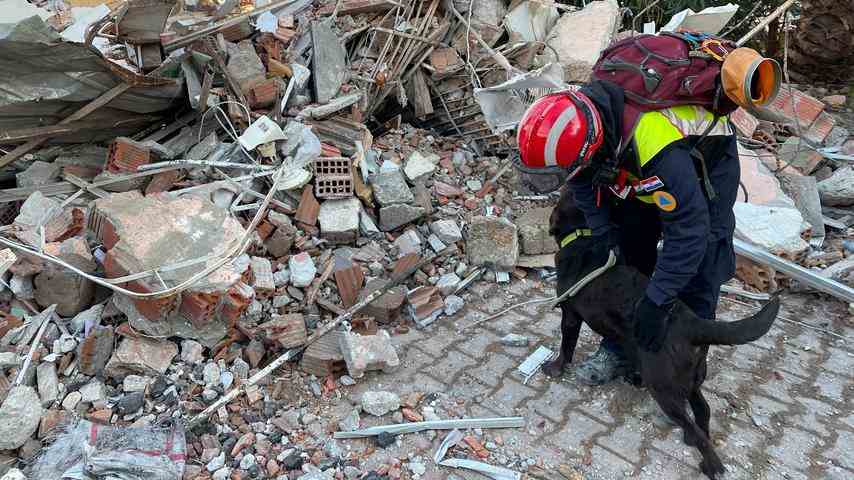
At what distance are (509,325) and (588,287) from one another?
1.21m

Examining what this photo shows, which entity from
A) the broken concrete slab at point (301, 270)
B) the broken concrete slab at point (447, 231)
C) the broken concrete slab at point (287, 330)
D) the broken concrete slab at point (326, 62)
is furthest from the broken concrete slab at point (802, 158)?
the broken concrete slab at point (287, 330)

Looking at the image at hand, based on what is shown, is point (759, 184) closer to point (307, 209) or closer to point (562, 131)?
point (562, 131)

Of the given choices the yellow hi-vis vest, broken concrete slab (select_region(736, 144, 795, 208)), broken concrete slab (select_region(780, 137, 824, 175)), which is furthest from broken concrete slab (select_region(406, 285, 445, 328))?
broken concrete slab (select_region(780, 137, 824, 175))

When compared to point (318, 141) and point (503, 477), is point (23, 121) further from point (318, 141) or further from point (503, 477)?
point (503, 477)

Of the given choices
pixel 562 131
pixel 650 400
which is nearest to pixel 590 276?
pixel 650 400

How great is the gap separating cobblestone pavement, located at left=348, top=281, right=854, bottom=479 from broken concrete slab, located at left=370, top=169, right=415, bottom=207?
1137mm

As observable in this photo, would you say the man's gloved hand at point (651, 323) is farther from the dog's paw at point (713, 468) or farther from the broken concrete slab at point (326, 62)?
the broken concrete slab at point (326, 62)

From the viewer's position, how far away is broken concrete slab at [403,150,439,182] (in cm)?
560

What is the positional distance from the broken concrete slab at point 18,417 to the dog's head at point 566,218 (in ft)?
10.3

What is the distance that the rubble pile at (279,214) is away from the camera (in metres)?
3.65

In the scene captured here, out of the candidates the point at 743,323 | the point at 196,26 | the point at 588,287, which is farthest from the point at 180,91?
the point at 743,323

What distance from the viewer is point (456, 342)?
448 centimetres

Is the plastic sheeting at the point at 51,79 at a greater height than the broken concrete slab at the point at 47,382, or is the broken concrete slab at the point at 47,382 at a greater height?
the plastic sheeting at the point at 51,79

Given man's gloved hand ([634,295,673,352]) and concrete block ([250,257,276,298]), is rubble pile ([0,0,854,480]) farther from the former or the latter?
man's gloved hand ([634,295,673,352])
